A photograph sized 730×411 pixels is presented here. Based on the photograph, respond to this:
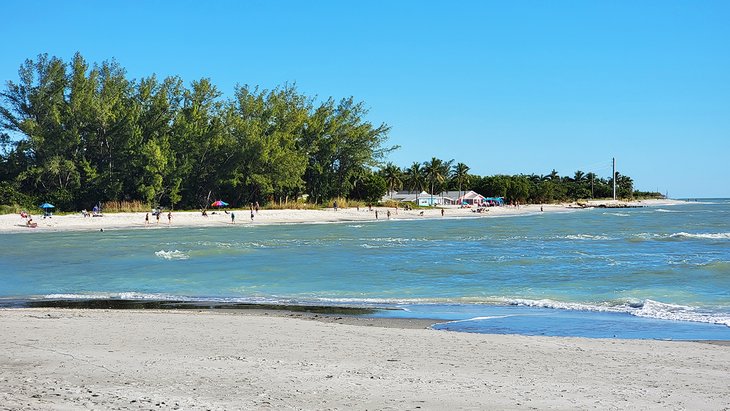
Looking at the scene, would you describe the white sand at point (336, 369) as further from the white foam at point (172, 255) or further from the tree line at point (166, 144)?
the tree line at point (166, 144)

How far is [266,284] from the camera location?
2300 centimetres

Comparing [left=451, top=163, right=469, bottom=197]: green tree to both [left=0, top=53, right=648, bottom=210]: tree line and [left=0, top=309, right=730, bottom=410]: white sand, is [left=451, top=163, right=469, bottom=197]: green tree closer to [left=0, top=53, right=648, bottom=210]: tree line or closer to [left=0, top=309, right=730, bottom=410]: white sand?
[left=0, top=53, right=648, bottom=210]: tree line

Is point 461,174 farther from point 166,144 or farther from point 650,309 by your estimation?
point 650,309

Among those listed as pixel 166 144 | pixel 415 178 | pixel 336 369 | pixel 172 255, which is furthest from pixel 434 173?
pixel 336 369

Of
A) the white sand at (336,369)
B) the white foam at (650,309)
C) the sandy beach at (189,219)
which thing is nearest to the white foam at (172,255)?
the white foam at (650,309)

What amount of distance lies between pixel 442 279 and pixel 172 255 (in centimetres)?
1603

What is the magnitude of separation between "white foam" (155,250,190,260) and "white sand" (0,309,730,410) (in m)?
20.3

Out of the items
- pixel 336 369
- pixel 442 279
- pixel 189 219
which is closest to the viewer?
pixel 336 369

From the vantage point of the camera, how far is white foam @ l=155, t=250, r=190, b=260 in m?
32.8

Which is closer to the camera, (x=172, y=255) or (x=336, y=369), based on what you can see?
(x=336, y=369)

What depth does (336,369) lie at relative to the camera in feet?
28.4

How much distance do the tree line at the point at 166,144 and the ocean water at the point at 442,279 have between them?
33.7m

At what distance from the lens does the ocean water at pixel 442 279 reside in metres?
15.3

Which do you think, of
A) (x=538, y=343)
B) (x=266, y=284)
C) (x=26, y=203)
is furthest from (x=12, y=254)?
(x=26, y=203)
